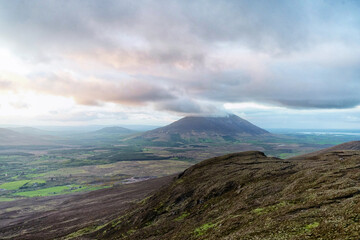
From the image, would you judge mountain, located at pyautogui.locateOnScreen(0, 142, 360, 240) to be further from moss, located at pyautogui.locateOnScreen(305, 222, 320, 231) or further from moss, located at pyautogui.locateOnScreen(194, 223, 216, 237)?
moss, located at pyautogui.locateOnScreen(194, 223, 216, 237)

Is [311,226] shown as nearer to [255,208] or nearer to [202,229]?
[255,208]

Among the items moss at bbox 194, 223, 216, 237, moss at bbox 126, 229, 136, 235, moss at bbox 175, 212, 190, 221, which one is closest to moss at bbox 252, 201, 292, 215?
moss at bbox 194, 223, 216, 237

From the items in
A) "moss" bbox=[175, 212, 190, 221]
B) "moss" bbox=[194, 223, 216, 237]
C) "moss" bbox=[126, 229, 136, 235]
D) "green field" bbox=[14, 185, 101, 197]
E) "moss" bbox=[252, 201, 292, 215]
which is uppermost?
"moss" bbox=[252, 201, 292, 215]

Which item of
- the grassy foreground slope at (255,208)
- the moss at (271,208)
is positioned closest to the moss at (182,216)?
the grassy foreground slope at (255,208)

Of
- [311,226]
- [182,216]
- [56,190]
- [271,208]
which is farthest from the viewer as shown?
[56,190]

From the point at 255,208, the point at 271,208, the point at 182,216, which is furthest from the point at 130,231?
the point at 271,208

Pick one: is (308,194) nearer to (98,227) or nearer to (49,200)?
(98,227)

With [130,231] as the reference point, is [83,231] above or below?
below

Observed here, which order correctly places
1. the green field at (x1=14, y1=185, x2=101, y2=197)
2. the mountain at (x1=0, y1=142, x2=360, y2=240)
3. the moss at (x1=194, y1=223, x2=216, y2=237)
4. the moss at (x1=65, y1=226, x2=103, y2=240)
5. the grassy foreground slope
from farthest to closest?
the green field at (x1=14, y1=185, x2=101, y2=197), the moss at (x1=65, y1=226, x2=103, y2=240), the moss at (x1=194, y1=223, x2=216, y2=237), the mountain at (x1=0, y1=142, x2=360, y2=240), the grassy foreground slope
